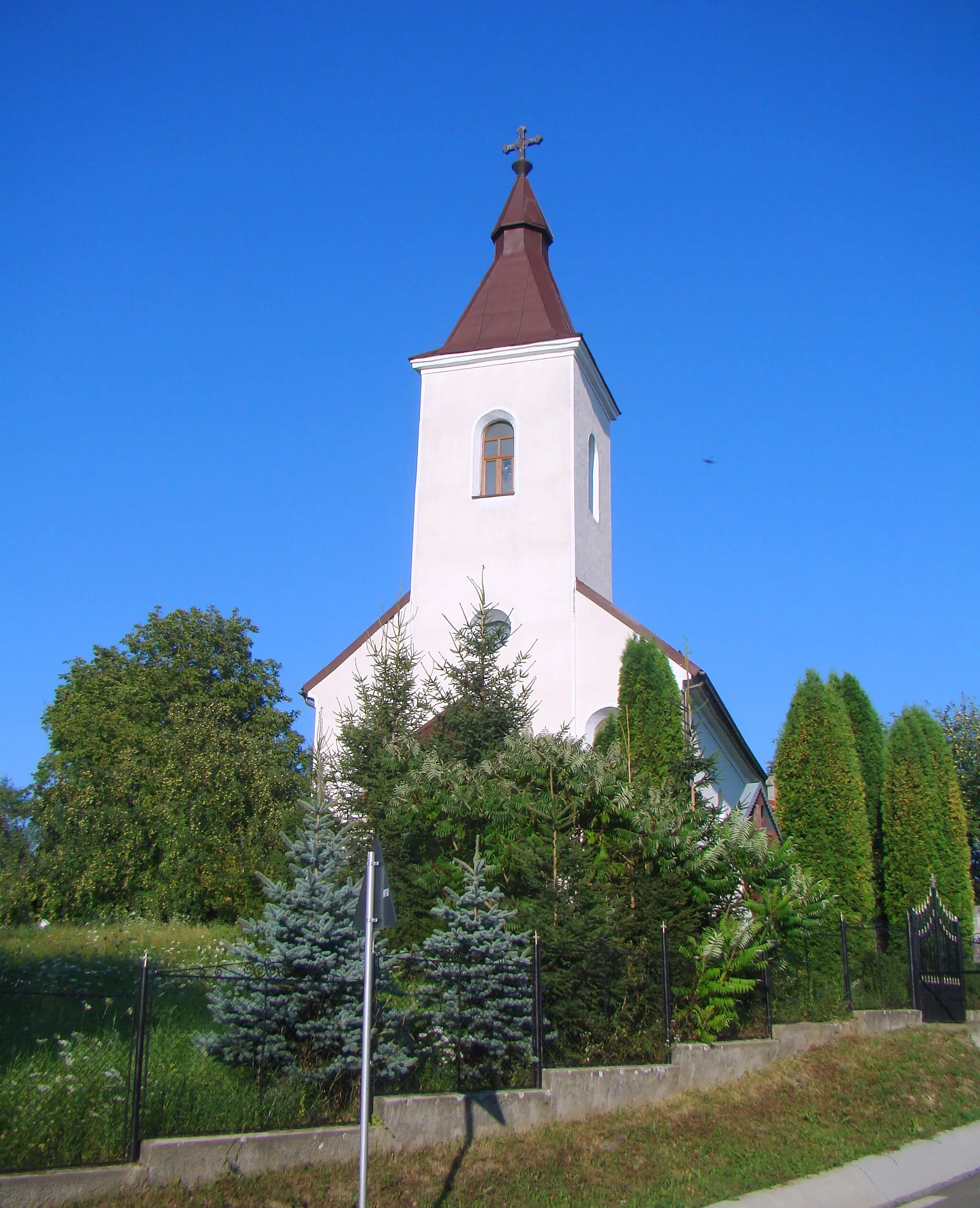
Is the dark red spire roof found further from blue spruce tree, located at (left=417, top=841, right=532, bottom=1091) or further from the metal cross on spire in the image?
blue spruce tree, located at (left=417, top=841, right=532, bottom=1091)

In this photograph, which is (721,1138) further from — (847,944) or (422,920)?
(847,944)

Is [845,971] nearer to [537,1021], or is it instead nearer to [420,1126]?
[537,1021]

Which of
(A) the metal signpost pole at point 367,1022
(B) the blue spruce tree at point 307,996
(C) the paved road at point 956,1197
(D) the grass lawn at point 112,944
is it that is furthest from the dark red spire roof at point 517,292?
(A) the metal signpost pole at point 367,1022

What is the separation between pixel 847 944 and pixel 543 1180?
8924 mm

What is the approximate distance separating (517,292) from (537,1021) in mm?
18650

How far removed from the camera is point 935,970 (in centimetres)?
1603

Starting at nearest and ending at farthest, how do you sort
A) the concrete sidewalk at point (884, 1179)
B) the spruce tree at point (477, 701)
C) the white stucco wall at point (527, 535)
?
the concrete sidewalk at point (884, 1179)
the spruce tree at point (477, 701)
the white stucco wall at point (527, 535)

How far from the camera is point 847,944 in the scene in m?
15.1

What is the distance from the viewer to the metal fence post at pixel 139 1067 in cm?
658

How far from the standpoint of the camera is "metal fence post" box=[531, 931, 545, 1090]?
29.0 ft

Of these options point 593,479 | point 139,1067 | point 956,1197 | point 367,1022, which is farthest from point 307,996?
point 593,479

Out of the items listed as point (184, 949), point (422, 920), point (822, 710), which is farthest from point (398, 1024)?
point (822, 710)

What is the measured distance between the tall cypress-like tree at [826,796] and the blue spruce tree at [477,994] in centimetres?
1011

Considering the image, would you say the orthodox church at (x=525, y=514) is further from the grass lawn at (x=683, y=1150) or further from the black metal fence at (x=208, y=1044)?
the grass lawn at (x=683, y=1150)
